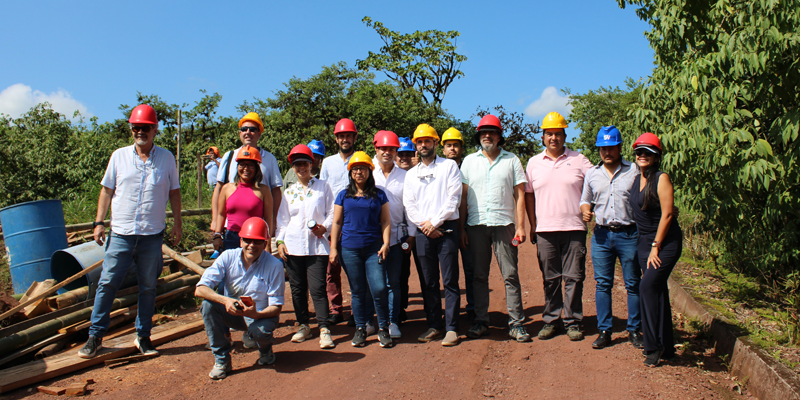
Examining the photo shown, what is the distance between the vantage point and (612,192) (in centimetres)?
490

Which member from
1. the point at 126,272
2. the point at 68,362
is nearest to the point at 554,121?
the point at 126,272

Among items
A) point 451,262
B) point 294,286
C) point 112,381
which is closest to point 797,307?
point 451,262

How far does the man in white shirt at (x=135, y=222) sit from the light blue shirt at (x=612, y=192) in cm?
403

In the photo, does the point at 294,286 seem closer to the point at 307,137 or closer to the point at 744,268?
the point at 744,268

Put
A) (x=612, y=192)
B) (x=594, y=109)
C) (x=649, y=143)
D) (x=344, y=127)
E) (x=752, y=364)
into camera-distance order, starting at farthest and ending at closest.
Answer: (x=594, y=109) < (x=344, y=127) < (x=612, y=192) < (x=649, y=143) < (x=752, y=364)

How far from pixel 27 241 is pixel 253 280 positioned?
4013mm

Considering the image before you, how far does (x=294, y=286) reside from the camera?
18.0 feet

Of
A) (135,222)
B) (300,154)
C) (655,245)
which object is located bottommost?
(655,245)

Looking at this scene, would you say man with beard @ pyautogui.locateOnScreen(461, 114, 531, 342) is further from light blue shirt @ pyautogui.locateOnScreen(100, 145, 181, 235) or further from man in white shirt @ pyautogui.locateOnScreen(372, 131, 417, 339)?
light blue shirt @ pyautogui.locateOnScreen(100, 145, 181, 235)

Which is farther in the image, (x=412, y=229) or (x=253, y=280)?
(x=412, y=229)

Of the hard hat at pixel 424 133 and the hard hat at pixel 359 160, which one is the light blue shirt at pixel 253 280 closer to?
the hard hat at pixel 359 160

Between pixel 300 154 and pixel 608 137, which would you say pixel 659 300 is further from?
pixel 300 154

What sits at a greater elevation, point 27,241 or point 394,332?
point 27,241

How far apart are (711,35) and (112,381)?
6.10 m
